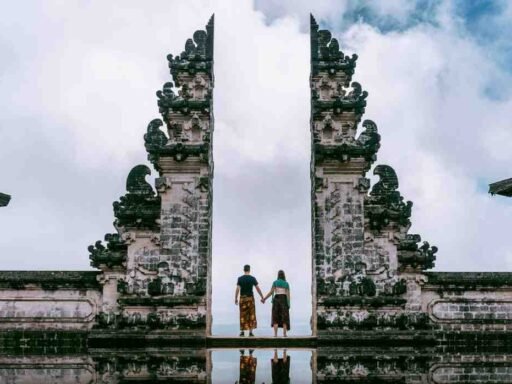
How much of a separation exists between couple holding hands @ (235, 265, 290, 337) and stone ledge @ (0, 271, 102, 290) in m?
3.87

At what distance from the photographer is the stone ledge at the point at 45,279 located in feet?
63.7

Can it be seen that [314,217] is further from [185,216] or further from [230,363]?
[230,363]

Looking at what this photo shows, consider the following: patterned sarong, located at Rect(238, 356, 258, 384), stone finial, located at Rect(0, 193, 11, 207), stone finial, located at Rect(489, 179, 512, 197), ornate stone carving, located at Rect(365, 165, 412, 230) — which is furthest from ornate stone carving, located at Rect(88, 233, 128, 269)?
stone finial, located at Rect(489, 179, 512, 197)

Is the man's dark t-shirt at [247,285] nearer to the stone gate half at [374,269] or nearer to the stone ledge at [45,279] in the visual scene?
the stone gate half at [374,269]

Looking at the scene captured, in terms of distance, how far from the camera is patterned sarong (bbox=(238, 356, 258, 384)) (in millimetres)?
10930

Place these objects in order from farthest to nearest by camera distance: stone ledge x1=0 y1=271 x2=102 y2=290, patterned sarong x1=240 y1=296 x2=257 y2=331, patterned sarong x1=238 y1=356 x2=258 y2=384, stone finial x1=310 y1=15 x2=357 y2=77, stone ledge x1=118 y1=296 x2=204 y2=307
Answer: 1. stone finial x1=310 y1=15 x2=357 y2=77
2. stone ledge x1=0 y1=271 x2=102 y2=290
3. stone ledge x1=118 y1=296 x2=204 y2=307
4. patterned sarong x1=240 y1=296 x2=257 y2=331
5. patterned sarong x1=238 y1=356 x2=258 y2=384

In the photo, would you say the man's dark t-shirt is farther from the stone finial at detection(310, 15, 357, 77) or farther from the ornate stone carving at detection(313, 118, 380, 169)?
the stone finial at detection(310, 15, 357, 77)

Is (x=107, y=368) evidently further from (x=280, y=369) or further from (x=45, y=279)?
(x=45, y=279)

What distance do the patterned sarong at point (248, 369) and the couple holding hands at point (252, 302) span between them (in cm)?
374

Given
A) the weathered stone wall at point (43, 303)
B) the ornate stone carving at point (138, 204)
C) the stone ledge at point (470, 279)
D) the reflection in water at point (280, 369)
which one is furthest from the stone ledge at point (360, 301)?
the weathered stone wall at point (43, 303)

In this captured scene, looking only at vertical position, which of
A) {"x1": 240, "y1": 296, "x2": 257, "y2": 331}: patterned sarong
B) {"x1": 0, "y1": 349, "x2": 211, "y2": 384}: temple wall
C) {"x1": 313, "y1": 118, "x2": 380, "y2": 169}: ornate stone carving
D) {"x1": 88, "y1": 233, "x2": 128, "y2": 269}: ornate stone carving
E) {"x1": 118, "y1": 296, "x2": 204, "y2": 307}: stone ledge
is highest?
{"x1": 313, "y1": 118, "x2": 380, "y2": 169}: ornate stone carving

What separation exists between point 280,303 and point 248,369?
Answer: 21.6 feet

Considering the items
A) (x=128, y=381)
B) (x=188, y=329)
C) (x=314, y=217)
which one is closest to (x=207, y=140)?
(x=314, y=217)

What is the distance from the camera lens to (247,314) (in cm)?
1916
